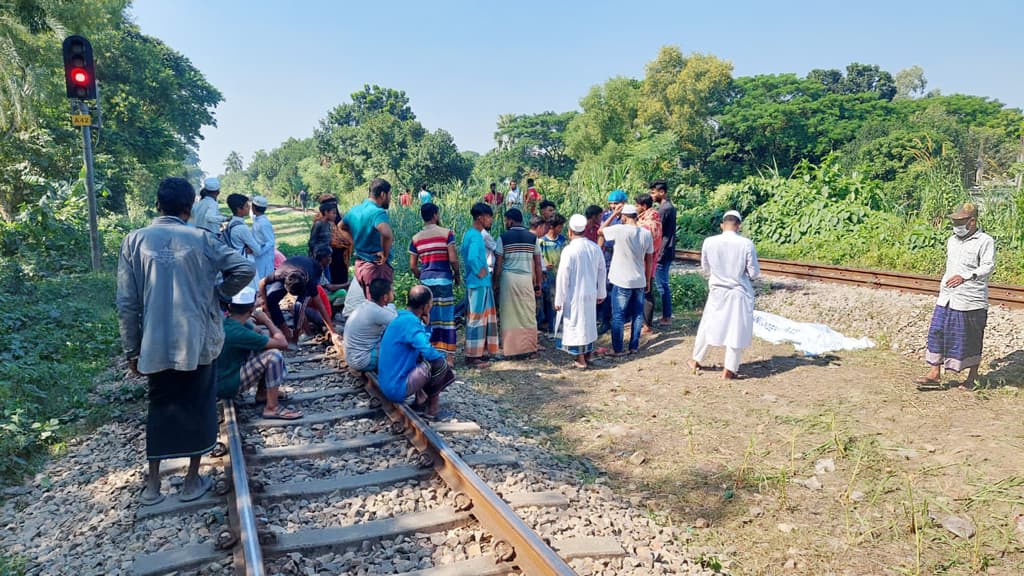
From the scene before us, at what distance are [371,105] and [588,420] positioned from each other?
160ft

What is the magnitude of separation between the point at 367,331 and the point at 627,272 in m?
3.33

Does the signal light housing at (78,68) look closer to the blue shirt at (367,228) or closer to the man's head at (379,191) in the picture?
the blue shirt at (367,228)

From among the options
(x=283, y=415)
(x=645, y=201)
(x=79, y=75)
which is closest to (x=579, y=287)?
(x=645, y=201)

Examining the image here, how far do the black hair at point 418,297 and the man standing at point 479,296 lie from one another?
6.13 feet

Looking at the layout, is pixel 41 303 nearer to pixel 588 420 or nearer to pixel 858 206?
pixel 588 420

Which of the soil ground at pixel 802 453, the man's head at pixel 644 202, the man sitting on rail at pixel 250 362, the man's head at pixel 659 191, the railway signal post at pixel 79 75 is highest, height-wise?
the railway signal post at pixel 79 75

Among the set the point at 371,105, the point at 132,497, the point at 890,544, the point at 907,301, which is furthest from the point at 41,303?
the point at 371,105

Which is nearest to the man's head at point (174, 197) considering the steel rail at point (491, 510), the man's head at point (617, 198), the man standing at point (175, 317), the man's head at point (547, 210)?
the man standing at point (175, 317)

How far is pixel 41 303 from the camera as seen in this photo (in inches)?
357

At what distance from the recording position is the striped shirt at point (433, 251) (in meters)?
6.80

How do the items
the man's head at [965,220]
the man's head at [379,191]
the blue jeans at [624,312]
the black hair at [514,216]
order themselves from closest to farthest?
the man's head at [965,220] < the man's head at [379,191] < the black hair at [514,216] < the blue jeans at [624,312]

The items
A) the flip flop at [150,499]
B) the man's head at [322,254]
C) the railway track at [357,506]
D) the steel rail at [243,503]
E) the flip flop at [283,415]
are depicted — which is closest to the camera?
the steel rail at [243,503]

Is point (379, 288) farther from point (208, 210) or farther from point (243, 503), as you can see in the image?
point (208, 210)

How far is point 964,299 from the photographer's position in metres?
6.01
